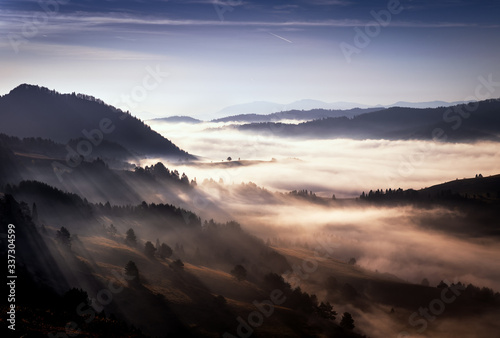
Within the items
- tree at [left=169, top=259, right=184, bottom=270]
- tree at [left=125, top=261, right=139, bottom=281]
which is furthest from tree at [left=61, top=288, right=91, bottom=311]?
tree at [left=169, top=259, right=184, bottom=270]

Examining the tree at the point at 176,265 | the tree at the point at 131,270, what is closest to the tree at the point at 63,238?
the tree at the point at 131,270

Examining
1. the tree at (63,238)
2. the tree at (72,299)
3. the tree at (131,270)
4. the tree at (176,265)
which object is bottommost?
the tree at (176,265)

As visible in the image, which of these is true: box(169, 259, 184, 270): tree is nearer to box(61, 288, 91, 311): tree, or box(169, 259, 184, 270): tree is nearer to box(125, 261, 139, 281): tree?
box(125, 261, 139, 281): tree

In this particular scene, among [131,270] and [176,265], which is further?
[176,265]

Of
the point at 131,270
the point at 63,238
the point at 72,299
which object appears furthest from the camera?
the point at 63,238

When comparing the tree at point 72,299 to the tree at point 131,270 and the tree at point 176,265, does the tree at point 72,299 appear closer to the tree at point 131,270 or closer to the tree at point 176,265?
the tree at point 131,270

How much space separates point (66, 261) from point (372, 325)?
419ft

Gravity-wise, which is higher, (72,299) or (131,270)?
(72,299)

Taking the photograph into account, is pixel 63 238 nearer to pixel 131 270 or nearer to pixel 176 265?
pixel 131 270

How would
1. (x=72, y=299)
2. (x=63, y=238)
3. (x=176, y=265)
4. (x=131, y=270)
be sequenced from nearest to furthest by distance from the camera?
1. (x=72, y=299)
2. (x=131, y=270)
3. (x=63, y=238)
4. (x=176, y=265)

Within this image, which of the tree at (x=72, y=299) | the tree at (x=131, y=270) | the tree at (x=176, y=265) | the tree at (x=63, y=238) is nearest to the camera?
the tree at (x=72, y=299)

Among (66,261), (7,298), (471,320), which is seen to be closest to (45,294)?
(7,298)

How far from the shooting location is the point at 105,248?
166m

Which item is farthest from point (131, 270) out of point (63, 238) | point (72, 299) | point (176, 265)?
point (72, 299)
